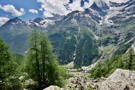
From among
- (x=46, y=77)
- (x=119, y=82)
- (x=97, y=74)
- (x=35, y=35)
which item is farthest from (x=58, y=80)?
(x=97, y=74)

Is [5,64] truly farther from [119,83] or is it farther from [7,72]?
[119,83]

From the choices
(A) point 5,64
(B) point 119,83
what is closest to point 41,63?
(A) point 5,64

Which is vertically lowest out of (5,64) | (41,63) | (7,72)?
(7,72)

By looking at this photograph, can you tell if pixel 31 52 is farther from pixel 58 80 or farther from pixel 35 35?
pixel 58 80

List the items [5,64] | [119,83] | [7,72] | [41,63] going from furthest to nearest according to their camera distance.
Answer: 1. [41,63]
2. [5,64]
3. [7,72]
4. [119,83]

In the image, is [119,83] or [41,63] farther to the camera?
[41,63]

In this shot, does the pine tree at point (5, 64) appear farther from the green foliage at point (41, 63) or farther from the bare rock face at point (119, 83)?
the bare rock face at point (119, 83)

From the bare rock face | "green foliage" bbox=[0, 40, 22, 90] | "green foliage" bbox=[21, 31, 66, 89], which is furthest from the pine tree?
the bare rock face

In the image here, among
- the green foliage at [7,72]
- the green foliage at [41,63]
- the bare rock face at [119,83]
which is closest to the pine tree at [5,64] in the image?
the green foliage at [7,72]

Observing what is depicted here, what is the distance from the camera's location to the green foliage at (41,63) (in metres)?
40.7

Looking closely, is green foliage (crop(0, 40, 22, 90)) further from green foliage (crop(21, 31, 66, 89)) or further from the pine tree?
green foliage (crop(21, 31, 66, 89))

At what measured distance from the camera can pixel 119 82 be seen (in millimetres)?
18906

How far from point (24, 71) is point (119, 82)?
84.0 ft

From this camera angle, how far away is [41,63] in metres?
41.0
